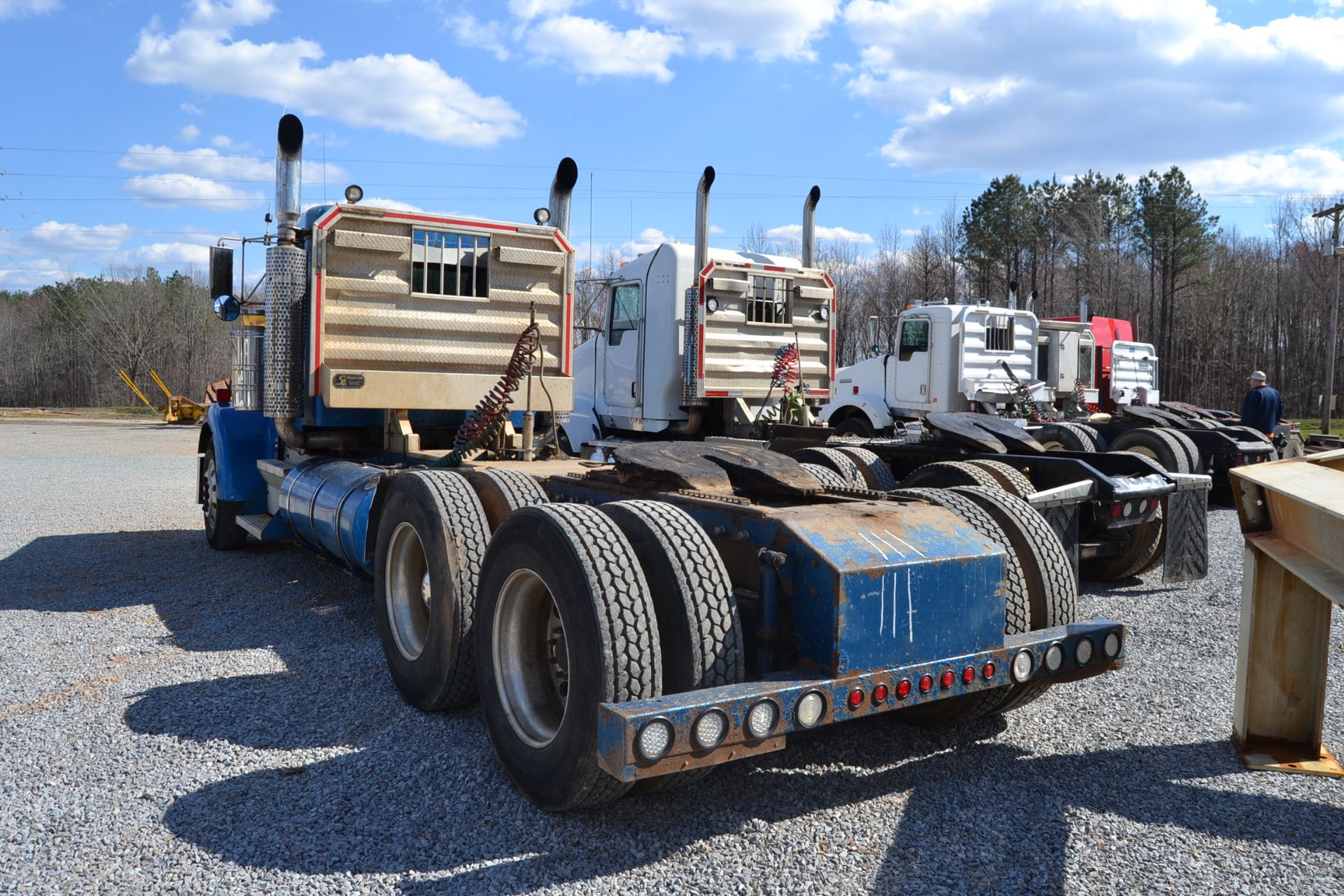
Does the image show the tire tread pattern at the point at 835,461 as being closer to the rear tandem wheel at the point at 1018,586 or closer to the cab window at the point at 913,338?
the rear tandem wheel at the point at 1018,586

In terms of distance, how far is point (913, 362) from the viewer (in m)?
14.4

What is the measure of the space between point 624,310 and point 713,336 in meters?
1.48

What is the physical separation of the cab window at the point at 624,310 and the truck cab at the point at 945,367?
4554 millimetres

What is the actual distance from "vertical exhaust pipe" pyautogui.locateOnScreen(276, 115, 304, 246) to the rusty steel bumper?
5.72 meters

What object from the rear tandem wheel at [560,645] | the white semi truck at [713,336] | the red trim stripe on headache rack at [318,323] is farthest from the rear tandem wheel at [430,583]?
the white semi truck at [713,336]

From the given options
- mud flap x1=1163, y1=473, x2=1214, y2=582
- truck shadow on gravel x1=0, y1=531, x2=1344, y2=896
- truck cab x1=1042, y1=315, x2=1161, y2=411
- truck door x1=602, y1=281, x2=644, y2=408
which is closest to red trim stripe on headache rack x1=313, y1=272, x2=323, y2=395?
truck shadow on gravel x1=0, y1=531, x2=1344, y2=896

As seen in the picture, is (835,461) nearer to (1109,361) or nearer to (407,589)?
(407,589)

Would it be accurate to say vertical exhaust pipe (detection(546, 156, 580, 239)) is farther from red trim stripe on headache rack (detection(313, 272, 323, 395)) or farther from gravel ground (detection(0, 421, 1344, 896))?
gravel ground (detection(0, 421, 1344, 896))

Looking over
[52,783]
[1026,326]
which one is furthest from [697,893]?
[1026,326]

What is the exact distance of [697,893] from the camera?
291 centimetres

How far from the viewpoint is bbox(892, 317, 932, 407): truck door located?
46.7 ft

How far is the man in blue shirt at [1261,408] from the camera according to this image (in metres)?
14.9

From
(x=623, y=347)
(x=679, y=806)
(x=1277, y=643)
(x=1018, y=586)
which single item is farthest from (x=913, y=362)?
(x=679, y=806)

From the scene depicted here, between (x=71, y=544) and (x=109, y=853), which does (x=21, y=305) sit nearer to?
(x=71, y=544)
